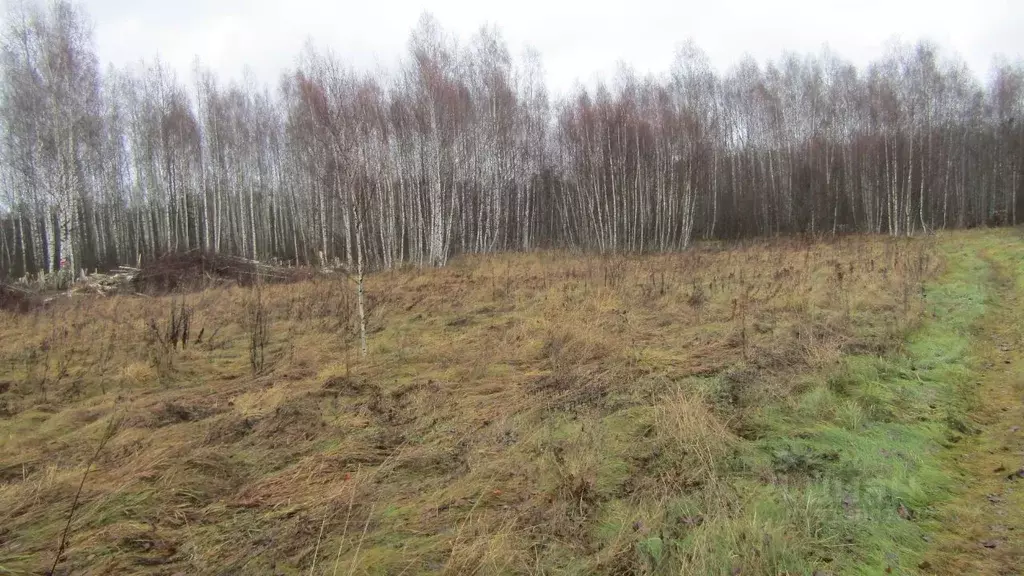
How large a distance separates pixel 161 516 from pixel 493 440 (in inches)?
89.4

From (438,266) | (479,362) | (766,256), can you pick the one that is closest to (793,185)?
(766,256)

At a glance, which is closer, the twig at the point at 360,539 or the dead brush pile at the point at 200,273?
the twig at the point at 360,539

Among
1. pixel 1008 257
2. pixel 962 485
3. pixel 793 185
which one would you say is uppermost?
pixel 793 185

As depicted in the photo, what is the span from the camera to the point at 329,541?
287 cm

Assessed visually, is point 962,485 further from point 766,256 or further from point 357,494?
point 766,256

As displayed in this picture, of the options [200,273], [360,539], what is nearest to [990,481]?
[360,539]

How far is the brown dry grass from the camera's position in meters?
2.88

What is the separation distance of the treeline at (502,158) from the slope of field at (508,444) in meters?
13.8

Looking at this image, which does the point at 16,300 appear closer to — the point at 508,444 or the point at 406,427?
the point at 406,427

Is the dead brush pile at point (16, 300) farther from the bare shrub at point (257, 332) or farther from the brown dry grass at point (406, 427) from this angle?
the bare shrub at point (257, 332)

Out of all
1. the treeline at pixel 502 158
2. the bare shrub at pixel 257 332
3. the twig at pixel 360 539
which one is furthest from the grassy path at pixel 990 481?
the treeline at pixel 502 158

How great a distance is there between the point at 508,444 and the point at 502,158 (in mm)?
23005

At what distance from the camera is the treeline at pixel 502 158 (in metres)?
21.1

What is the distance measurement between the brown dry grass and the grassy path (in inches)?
44.3
